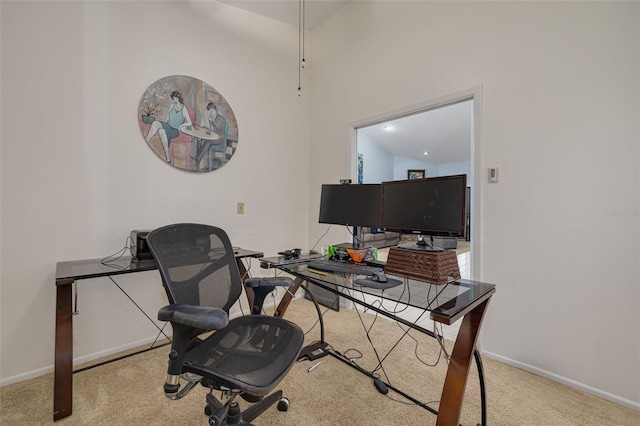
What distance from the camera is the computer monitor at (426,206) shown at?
1.58 metres

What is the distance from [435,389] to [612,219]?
60.0 inches

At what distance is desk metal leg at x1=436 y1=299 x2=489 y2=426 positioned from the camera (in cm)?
112

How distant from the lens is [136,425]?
1.51 metres

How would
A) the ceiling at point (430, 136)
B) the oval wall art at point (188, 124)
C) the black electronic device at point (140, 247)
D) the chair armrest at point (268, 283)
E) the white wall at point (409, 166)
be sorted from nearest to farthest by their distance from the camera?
the chair armrest at point (268, 283), the black electronic device at point (140, 247), the oval wall art at point (188, 124), the ceiling at point (430, 136), the white wall at point (409, 166)

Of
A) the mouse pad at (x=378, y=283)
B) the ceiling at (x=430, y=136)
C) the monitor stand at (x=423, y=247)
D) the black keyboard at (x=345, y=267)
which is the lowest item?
the mouse pad at (x=378, y=283)

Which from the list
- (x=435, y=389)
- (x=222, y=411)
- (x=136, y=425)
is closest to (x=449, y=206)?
(x=435, y=389)

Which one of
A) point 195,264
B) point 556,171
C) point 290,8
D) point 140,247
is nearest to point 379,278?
point 195,264

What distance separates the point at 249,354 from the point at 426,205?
1.28m

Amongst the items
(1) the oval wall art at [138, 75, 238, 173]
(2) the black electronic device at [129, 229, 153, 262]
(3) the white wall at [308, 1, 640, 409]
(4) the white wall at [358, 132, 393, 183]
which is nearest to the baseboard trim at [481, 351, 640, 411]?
(3) the white wall at [308, 1, 640, 409]

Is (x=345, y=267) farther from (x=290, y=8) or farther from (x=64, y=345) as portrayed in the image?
(x=290, y=8)

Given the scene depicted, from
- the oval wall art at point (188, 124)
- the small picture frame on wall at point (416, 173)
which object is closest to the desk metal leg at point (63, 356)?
the oval wall art at point (188, 124)

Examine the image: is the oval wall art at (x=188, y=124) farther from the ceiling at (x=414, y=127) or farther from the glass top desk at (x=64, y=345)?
the glass top desk at (x=64, y=345)

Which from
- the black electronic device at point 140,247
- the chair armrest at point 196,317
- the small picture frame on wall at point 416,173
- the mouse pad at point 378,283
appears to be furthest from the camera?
the small picture frame on wall at point 416,173

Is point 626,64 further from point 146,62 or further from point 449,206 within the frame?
point 146,62
